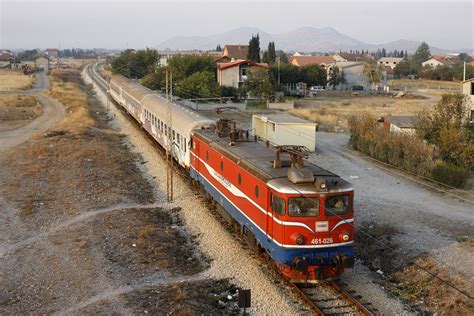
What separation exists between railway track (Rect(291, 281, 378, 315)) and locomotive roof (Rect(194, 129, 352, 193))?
106 inches

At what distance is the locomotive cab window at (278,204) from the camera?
13000 mm

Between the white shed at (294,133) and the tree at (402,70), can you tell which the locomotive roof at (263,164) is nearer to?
the white shed at (294,133)

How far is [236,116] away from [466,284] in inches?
1676

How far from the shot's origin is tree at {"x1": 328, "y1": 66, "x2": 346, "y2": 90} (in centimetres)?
10074

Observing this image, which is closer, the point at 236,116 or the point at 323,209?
the point at 323,209

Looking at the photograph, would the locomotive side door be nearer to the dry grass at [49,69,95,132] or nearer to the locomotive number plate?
the locomotive number plate

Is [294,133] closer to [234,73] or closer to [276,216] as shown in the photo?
[276,216]

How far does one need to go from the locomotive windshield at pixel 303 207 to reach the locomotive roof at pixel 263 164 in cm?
23

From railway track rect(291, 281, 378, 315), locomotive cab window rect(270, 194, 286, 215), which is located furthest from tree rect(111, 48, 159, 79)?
railway track rect(291, 281, 378, 315)

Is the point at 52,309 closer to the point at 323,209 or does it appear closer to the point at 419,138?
the point at 323,209

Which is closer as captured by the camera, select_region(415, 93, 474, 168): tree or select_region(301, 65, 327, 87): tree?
select_region(415, 93, 474, 168): tree

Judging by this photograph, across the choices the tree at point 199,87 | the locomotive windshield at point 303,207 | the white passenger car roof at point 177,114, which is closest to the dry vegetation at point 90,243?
the locomotive windshield at point 303,207

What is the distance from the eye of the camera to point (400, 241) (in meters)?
17.6

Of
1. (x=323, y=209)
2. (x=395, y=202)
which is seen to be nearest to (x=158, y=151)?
(x=395, y=202)
